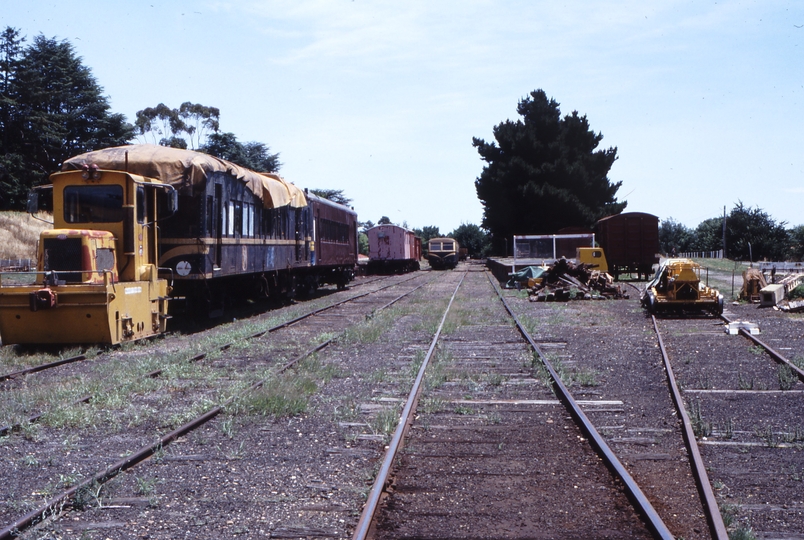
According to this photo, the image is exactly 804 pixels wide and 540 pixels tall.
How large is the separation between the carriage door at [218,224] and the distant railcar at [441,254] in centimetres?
4582

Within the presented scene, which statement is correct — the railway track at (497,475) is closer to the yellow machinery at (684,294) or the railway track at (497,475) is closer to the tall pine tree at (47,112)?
the yellow machinery at (684,294)

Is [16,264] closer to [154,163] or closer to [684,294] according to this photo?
[154,163]

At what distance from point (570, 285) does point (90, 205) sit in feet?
50.5

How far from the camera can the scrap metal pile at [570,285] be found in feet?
75.9

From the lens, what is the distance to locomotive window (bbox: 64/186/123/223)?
12094 mm

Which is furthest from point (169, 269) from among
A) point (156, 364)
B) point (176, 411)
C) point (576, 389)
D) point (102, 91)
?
point (102, 91)

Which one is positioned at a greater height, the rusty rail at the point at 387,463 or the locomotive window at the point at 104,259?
the locomotive window at the point at 104,259

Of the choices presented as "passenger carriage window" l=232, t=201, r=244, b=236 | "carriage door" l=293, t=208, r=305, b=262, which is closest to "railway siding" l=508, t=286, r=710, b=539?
"passenger carriage window" l=232, t=201, r=244, b=236

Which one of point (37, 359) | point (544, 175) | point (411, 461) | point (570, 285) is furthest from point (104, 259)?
point (544, 175)

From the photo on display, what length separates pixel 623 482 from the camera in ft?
16.0

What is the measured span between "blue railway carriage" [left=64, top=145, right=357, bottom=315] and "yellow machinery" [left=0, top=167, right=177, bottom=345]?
21.5 inches

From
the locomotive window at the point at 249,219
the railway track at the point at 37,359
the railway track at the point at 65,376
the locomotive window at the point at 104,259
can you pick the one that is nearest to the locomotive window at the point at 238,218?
the locomotive window at the point at 249,219

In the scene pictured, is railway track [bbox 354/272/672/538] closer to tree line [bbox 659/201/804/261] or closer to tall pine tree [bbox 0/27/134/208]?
tall pine tree [bbox 0/27/134/208]

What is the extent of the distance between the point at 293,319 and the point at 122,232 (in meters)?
4.95
